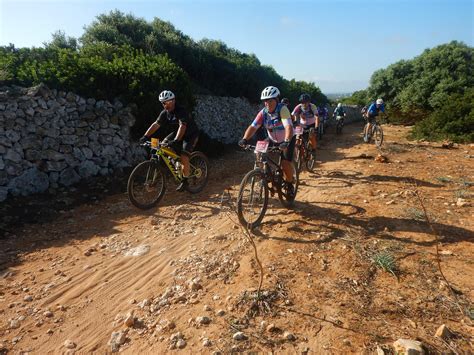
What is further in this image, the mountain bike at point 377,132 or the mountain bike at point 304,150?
the mountain bike at point 377,132

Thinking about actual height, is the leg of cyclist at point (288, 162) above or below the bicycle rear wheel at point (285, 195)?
above

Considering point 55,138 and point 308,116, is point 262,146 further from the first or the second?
point 55,138

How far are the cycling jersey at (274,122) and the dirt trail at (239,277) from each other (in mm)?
1581

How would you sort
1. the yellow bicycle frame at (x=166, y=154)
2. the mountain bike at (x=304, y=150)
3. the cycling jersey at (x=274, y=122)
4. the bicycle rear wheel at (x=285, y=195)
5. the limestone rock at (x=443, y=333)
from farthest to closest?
the mountain bike at (x=304, y=150), the yellow bicycle frame at (x=166, y=154), the bicycle rear wheel at (x=285, y=195), the cycling jersey at (x=274, y=122), the limestone rock at (x=443, y=333)

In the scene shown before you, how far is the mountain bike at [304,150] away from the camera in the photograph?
352 inches

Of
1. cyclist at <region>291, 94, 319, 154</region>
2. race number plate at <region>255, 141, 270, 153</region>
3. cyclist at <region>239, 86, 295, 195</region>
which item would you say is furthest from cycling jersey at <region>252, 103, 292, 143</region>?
cyclist at <region>291, 94, 319, 154</region>

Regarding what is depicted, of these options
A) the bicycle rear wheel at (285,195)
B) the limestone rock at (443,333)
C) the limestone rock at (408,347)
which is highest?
the bicycle rear wheel at (285,195)

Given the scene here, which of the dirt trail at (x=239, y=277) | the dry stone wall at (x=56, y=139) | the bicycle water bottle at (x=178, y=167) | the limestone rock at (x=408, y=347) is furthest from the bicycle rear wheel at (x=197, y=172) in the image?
the limestone rock at (x=408, y=347)

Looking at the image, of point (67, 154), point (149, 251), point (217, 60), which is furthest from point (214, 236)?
point (217, 60)

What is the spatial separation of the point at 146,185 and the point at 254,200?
2738 mm

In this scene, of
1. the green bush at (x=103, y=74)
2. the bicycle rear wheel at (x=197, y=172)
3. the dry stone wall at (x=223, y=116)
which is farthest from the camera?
the dry stone wall at (x=223, y=116)

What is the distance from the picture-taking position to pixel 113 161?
941 centimetres

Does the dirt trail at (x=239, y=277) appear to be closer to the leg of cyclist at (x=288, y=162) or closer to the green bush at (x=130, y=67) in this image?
the leg of cyclist at (x=288, y=162)

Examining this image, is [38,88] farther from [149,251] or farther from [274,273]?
[274,273]
